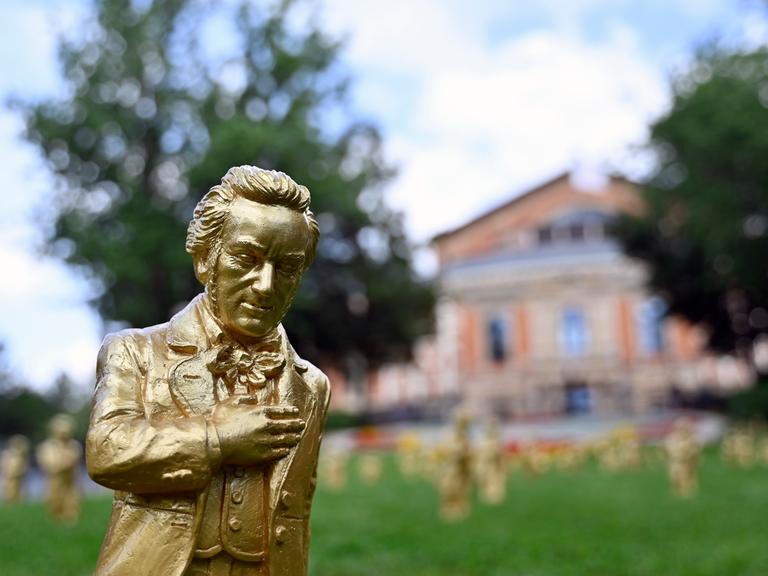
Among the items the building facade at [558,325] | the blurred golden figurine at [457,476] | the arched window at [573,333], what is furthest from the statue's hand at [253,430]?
the arched window at [573,333]

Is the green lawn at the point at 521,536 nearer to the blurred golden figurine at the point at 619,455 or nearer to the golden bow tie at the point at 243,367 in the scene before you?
the blurred golden figurine at the point at 619,455

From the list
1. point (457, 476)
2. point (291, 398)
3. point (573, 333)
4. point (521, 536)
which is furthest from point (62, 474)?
point (573, 333)

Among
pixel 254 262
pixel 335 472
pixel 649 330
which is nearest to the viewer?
pixel 254 262

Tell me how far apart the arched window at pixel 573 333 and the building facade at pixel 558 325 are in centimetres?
5

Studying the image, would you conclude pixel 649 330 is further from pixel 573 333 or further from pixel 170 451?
pixel 170 451

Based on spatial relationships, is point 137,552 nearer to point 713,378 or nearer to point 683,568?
point 683,568

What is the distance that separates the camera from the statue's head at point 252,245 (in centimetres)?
210

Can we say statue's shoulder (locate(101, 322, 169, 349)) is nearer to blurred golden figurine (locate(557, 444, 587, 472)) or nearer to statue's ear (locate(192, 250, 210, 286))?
statue's ear (locate(192, 250, 210, 286))

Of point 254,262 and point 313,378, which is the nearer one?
point 254,262

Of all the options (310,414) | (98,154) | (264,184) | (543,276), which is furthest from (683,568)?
(543,276)

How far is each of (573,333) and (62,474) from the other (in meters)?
29.6

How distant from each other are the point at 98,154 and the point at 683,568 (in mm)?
19113

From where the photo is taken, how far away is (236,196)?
2.13 meters

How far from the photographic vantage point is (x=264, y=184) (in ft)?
6.91
